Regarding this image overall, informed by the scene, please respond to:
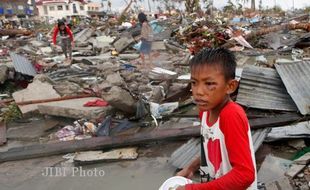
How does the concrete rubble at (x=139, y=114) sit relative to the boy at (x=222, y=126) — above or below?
below

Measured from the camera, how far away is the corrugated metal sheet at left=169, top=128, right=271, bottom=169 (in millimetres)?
3827

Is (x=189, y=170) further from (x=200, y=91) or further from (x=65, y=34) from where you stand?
(x=65, y=34)

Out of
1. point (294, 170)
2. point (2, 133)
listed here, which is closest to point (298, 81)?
point (294, 170)

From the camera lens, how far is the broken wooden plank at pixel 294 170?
3.37 metres

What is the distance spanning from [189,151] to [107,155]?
1.11m

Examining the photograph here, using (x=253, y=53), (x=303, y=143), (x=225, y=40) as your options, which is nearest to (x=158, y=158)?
(x=303, y=143)

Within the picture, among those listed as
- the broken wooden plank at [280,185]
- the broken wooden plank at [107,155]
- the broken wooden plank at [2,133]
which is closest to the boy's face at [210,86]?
the broken wooden plank at [280,185]

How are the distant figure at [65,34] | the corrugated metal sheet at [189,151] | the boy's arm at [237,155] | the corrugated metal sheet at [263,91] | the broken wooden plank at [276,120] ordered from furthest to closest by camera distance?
the distant figure at [65,34], the corrugated metal sheet at [263,91], the broken wooden plank at [276,120], the corrugated metal sheet at [189,151], the boy's arm at [237,155]

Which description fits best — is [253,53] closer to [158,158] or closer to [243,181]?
[158,158]

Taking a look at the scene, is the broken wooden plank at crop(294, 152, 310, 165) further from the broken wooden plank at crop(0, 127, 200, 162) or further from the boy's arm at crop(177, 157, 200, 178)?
the boy's arm at crop(177, 157, 200, 178)

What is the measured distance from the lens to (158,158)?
4.23m

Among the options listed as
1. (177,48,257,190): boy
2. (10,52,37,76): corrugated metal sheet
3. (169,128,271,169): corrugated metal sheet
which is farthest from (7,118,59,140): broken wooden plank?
(177,48,257,190): boy

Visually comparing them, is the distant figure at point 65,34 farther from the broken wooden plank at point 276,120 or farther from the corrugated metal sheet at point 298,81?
the broken wooden plank at point 276,120

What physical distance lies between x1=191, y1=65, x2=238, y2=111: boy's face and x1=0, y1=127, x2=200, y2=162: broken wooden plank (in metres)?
2.86
